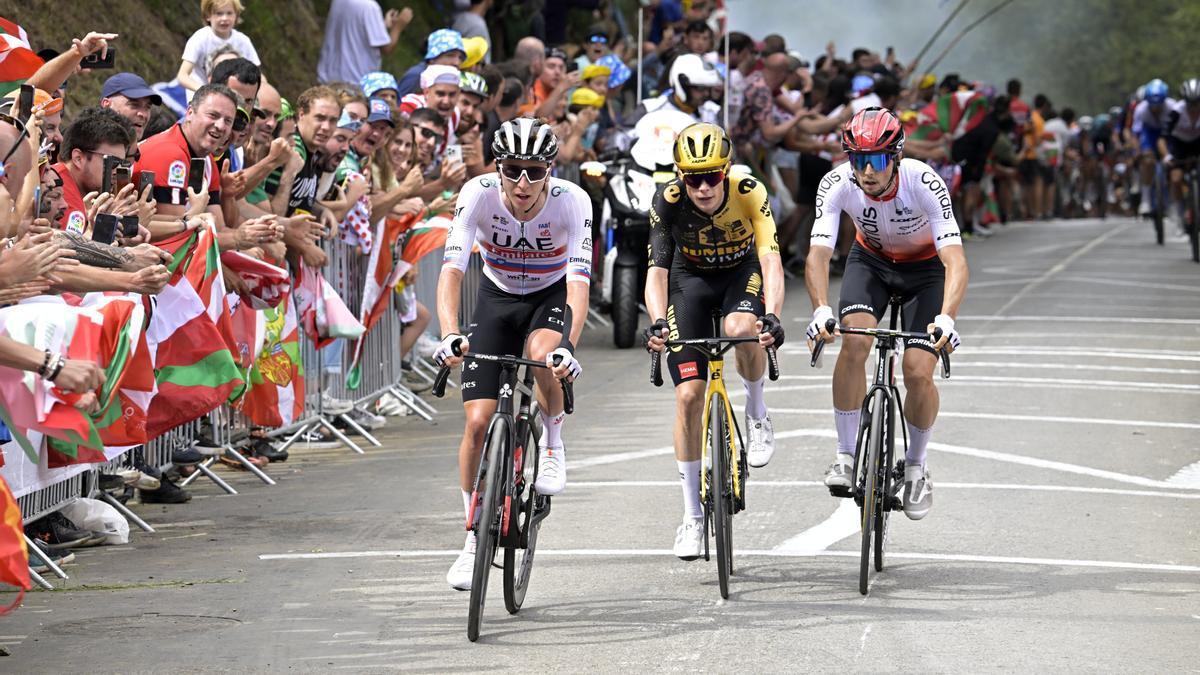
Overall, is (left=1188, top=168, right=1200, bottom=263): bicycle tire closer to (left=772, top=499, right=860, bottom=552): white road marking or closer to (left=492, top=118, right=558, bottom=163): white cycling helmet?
(left=772, top=499, right=860, bottom=552): white road marking

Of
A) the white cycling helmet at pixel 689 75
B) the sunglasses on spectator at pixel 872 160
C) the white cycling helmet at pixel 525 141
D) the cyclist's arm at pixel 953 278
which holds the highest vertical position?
the white cycling helmet at pixel 689 75

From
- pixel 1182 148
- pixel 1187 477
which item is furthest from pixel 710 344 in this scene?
pixel 1182 148

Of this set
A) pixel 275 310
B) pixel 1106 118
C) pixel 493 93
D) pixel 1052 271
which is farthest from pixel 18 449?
pixel 1106 118

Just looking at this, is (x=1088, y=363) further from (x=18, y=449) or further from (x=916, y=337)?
(x=18, y=449)

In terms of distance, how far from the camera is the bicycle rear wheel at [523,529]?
8.18 meters

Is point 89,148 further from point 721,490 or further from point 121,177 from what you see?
point 721,490

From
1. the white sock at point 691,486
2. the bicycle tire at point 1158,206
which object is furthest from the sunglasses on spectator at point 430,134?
the bicycle tire at point 1158,206

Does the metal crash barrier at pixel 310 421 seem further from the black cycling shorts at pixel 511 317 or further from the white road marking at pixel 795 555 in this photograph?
the black cycling shorts at pixel 511 317

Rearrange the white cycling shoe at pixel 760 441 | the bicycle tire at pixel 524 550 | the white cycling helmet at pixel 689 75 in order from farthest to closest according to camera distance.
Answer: the white cycling helmet at pixel 689 75 → the white cycling shoe at pixel 760 441 → the bicycle tire at pixel 524 550

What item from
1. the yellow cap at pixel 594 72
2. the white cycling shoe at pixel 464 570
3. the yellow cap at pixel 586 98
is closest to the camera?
the white cycling shoe at pixel 464 570

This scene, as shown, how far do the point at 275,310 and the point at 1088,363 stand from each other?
8.13 meters

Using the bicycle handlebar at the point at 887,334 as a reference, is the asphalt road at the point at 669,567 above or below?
below

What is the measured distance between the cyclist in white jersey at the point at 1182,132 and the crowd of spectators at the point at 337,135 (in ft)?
10.7

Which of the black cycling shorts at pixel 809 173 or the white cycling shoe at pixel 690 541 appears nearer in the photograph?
the white cycling shoe at pixel 690 541
